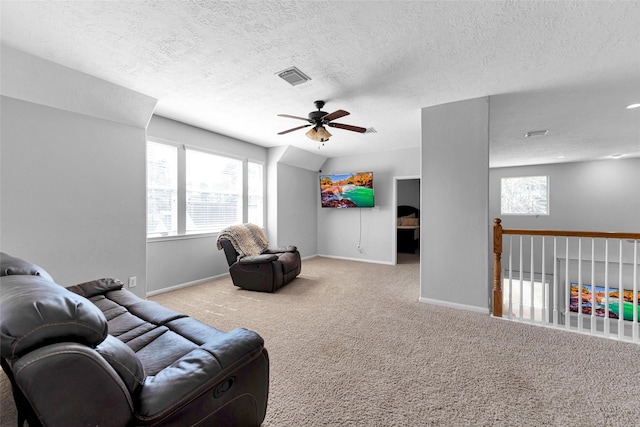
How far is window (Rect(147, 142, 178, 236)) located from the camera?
150 inches

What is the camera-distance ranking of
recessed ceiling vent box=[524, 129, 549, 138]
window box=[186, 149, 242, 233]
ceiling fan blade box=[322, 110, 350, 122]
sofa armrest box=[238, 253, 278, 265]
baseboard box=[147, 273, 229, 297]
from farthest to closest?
1. recessed ceiling vent box=[524, 129, 549, 138]
2. window box=[186, 149, 242, 233]
3. sofa armrest box=[238, 253, 278, 265]
4. baseboard box=[147, 273, 229, 297]
5. ceiling fan blade box=[322, 110, 350, 122]

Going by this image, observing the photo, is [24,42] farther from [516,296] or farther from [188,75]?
[516,296]

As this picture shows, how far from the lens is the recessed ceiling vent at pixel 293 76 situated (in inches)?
102

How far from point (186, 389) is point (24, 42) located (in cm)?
305

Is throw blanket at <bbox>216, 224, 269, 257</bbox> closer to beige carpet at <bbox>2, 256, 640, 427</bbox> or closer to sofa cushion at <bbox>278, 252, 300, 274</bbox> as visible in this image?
sofa cushion at <bbox>278, 252, 300, 274</bbox>

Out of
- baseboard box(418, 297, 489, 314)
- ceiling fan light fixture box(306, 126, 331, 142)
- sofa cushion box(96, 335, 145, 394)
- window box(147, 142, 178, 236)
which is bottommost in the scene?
baseboard box(418, 297, 489, 314)

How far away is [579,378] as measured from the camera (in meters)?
1.92

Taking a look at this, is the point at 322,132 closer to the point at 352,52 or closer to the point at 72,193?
the point at 352,52

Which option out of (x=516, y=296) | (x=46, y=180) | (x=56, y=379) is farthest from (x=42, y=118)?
(x=516, y=296)

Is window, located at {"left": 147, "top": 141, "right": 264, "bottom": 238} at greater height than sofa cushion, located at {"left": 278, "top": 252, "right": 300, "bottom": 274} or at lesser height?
greater

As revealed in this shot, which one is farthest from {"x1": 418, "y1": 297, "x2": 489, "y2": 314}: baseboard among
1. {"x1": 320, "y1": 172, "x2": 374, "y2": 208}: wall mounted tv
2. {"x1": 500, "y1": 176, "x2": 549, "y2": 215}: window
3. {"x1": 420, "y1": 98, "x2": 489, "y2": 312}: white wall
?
{"x1": 500, "y1": 176, "x2": 549, "y2": 215}: window

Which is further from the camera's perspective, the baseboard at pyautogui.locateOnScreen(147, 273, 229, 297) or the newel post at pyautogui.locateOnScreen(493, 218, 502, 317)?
the baseboard at pyautogui.locateOnScreen(147, 273, 229, 297)

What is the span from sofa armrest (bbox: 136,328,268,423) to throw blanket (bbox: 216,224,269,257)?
3.04 meters

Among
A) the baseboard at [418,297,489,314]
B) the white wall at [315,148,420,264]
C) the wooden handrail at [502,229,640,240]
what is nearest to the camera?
the wooden handrail at [502,229,640,240]
